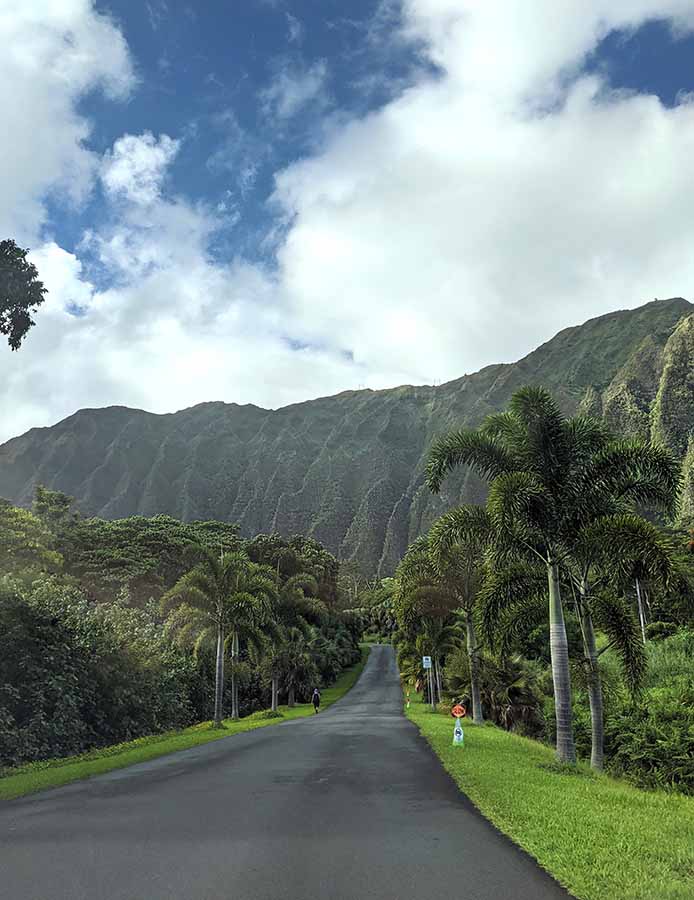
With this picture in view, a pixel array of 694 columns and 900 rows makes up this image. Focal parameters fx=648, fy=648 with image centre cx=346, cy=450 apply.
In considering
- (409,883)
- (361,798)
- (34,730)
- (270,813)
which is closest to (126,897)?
(409,883)

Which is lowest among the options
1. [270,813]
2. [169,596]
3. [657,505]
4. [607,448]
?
[270,813]

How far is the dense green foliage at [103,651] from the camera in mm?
21859

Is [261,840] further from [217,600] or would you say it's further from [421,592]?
[421,592]

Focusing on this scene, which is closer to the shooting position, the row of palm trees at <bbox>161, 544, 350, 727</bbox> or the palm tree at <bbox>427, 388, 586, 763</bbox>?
the palm tree at <bbox>427, 388, 586, 763</bbox>

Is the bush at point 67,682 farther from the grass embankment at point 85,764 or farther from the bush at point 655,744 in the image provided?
the bush at point 655,744

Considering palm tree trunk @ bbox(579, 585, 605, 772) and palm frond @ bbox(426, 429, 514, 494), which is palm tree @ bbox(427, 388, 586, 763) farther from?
palm tree trunk @ bbox(579, 585, 605, 772)

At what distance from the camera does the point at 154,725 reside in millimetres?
29922

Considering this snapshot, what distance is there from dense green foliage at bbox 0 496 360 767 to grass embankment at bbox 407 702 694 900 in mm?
14605

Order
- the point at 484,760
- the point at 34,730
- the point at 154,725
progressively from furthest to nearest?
the point at 154,725 < the point at 34,730 < the point at 484,760

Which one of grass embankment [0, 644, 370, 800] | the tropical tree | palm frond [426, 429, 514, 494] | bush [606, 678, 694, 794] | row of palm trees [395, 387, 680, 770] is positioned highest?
the tropical tree

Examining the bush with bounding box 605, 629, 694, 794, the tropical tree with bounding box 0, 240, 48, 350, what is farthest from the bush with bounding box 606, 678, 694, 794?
the tropical tree with bounding box 0, 240, 48, 350

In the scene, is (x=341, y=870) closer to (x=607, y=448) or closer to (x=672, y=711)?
(x=607, y=448)

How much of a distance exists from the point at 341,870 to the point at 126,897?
2194 mm

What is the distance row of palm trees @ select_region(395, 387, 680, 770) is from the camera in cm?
1659
